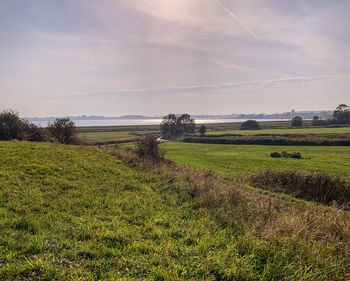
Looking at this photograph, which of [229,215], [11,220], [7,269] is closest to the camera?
[7,269]

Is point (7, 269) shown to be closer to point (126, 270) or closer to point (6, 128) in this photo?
point (126, 270)

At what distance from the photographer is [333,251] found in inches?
227

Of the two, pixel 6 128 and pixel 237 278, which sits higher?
pixel 6 128

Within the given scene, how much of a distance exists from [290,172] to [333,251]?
50.6 feet

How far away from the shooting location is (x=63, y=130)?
32.8m

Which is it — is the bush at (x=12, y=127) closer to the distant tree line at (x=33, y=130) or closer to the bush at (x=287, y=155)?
the distant tree line at (x=33, y=130)

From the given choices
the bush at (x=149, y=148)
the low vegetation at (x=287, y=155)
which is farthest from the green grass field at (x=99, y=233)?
the low vegetation at (x=287, y=155)

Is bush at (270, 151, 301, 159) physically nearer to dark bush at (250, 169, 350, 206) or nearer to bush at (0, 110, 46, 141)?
dark bush at (250, 169, 350, 206)

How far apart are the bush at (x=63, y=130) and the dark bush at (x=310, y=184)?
28835mm

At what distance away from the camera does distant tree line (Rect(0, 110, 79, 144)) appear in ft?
86.4

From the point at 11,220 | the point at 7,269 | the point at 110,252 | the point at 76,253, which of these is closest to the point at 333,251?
the point at 110,252

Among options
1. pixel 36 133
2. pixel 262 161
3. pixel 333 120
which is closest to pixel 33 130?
pixel 36 133

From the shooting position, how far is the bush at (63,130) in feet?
106

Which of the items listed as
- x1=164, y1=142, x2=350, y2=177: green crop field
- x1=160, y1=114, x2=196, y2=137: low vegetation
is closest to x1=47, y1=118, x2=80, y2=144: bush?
x1=164, y1=142, x2=350, y2=177: green crop field
